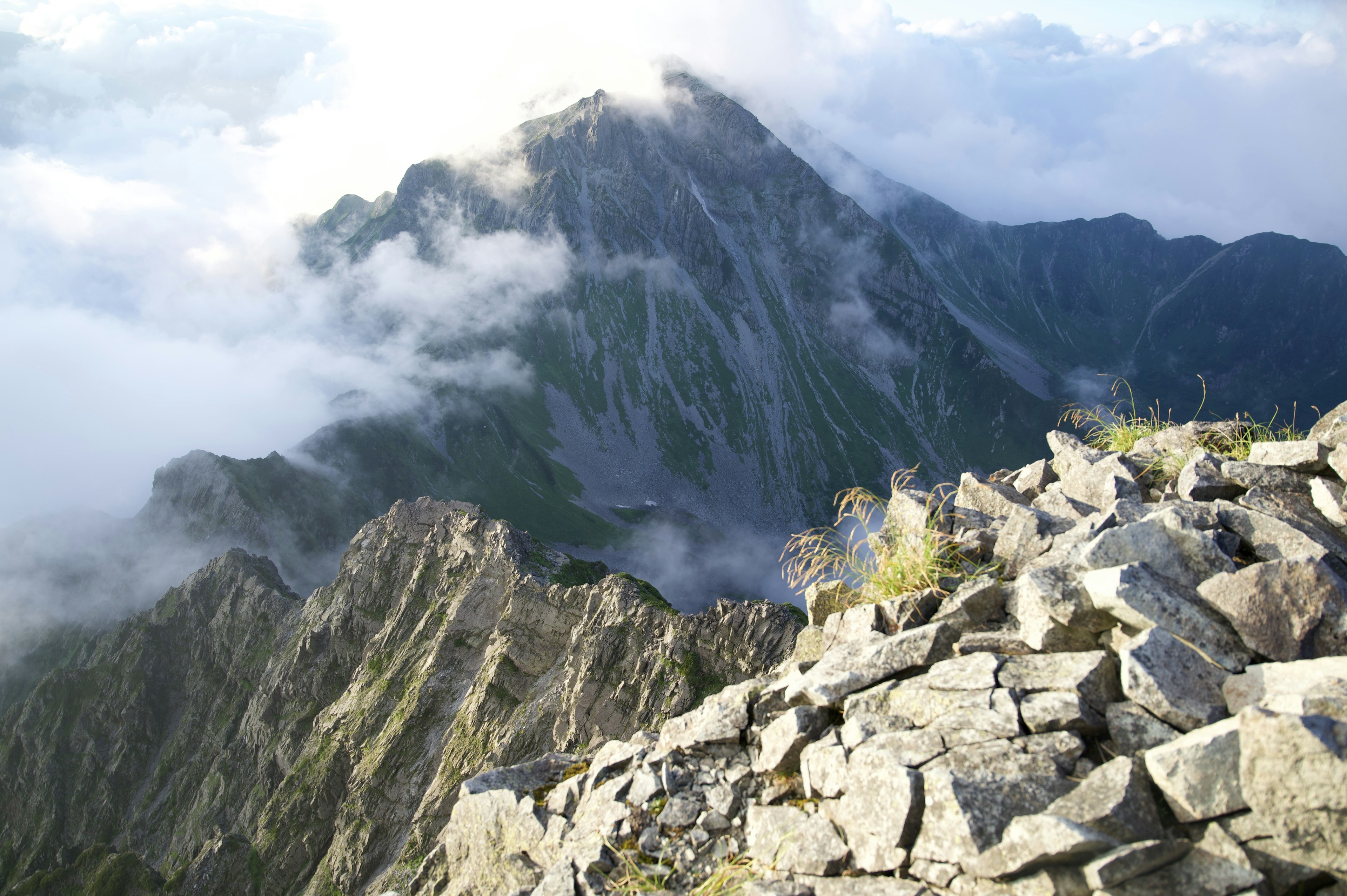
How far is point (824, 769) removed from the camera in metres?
7.42

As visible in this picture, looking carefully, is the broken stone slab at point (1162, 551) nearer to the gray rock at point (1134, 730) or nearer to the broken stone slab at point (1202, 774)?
the gray rock at point (1134, 730)

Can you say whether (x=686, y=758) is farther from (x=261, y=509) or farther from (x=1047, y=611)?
(x=261, y=509)

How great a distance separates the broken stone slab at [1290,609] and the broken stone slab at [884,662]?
9.04 ft

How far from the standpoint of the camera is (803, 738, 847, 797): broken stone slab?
23.6 feet

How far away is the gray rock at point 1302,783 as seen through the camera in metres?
4.98

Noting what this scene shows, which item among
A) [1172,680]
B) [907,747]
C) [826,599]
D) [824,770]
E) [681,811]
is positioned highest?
[1172,680]

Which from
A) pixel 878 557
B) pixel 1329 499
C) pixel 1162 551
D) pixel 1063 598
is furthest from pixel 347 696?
pixel 1329 499

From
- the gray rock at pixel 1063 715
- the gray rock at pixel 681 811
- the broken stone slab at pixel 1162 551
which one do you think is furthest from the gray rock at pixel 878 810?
the broken stone slab at pixel 1162 551

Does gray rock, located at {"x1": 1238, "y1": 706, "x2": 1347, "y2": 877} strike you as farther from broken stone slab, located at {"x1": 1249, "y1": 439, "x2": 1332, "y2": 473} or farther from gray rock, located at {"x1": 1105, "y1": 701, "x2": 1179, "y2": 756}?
broken stone slab, located at {"x1": 1249, "y1": 439, "x2": 1332, "y2": 473}

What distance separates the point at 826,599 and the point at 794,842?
14.8ft

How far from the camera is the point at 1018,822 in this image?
5.56 m

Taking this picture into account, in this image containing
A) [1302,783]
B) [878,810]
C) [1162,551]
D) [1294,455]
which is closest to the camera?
[1302,783]

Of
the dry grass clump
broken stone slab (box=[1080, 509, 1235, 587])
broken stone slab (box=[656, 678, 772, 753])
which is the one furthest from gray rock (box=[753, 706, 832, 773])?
broken stone slab (box=[1080, 509, 1235, 587])

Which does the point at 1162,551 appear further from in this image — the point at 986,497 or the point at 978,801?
the point at 986,497
